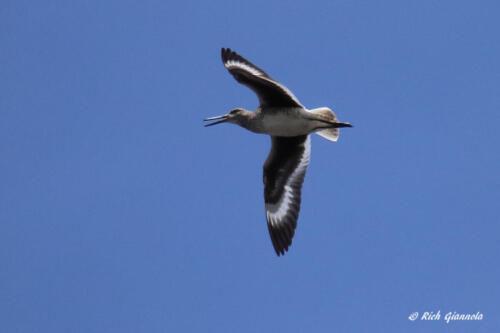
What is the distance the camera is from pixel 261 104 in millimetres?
8570

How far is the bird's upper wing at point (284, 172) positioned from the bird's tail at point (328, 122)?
22 centimetres

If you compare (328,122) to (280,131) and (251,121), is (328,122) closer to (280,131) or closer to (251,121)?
(280,131)

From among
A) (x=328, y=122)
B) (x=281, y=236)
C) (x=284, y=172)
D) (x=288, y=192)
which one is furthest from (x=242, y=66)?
(x=281, y=236)

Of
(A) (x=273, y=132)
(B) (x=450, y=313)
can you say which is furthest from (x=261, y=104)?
(B) (x=450, y=313)

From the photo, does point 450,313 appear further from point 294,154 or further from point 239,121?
point 239,121

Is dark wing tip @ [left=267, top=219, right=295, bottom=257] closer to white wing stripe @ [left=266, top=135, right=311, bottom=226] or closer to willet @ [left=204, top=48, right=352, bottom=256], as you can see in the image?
willet @ [left=204, top=48, right=352, bottom=256]

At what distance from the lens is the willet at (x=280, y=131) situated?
8.31 metres

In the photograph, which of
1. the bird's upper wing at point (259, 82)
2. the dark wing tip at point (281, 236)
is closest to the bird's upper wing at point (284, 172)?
the dark wing tip at point (281, 236)

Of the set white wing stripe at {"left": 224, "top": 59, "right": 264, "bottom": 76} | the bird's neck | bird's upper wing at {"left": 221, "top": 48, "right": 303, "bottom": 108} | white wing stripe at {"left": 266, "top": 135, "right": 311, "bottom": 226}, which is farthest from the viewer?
white wing stripe at {"left": 266, "top": 135, "right": 311, "bottom": 226}

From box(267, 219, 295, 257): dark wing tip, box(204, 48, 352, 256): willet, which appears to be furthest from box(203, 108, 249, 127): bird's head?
box(267, 219, 295, 257): dark wing tip

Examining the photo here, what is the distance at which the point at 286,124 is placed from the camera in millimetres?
8422

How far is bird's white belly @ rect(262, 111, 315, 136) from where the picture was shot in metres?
8.36

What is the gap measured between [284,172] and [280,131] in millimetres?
698

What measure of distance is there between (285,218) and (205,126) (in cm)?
148
